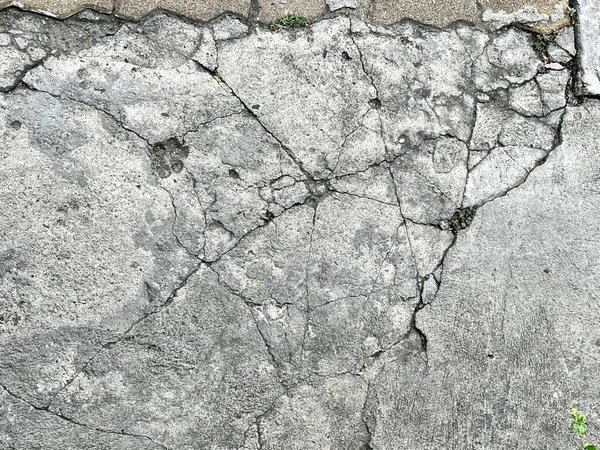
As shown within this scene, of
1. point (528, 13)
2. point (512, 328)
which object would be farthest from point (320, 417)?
point (528, 13)

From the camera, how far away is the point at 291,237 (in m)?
2.54

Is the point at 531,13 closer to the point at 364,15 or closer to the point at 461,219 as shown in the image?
the point at 364,15

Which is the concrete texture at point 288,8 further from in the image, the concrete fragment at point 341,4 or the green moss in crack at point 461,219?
the green moss in crack at point 461,219

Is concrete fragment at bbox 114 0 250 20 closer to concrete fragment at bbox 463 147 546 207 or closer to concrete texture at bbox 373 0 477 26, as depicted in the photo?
concrete texture at bbox 373 0 477 26

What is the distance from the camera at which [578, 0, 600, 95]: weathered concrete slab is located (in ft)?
8.93

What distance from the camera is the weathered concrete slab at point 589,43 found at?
272cm

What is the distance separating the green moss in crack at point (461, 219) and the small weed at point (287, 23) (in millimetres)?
1020

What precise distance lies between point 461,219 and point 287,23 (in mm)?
1089

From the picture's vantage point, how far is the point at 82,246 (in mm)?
2445

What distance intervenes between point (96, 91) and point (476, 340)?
1.82 metres

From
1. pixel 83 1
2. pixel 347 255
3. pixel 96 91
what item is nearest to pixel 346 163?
pixel 347 255

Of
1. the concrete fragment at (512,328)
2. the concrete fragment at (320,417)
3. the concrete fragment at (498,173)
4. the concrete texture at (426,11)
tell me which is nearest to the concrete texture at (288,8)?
the concrete texture at (426,11)

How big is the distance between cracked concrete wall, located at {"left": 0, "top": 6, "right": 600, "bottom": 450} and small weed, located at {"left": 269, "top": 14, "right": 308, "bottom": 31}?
0.14ft

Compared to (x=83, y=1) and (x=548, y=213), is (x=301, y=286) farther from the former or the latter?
(x=83, y=1)
